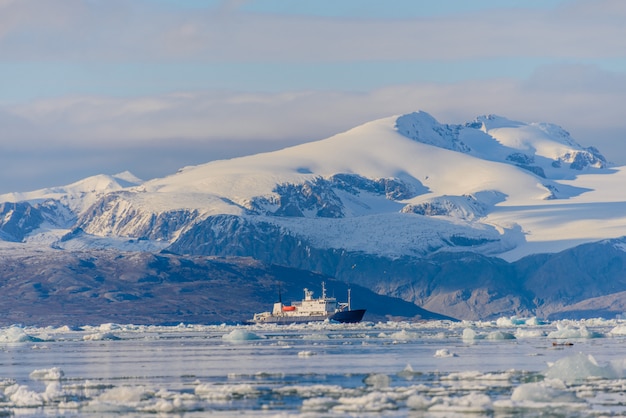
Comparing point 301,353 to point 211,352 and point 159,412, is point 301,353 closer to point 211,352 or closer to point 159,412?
point 211,352

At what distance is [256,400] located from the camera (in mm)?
72062

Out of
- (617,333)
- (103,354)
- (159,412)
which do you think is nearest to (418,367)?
Answer: (159,412)

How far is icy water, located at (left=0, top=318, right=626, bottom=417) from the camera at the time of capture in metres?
66.9

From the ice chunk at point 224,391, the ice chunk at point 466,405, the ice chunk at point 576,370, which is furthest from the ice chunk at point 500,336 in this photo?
the ice chunk at point 466,405

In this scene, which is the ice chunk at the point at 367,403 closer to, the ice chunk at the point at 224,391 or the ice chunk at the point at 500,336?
the ice chunk at the point at 224,391

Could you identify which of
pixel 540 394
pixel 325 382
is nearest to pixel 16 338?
pixel 325 382

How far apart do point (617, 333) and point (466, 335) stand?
31.3 metres

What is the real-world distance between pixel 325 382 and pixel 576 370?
47.3 feet

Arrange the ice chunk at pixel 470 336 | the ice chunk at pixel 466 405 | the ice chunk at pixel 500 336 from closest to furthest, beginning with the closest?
the ice chunk at pixel 466 405
the ice chunk at pixel 500 336
the ice chunk at pixel 470 336

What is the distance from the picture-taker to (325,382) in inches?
3243

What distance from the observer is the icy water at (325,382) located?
220ft

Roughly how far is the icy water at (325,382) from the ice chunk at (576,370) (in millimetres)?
56

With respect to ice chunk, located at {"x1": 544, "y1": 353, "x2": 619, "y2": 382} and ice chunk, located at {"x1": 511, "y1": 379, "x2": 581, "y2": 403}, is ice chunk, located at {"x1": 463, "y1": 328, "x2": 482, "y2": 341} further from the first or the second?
ice chunk, located at {"x1": 511, "y1": 379, "x2": 581, "y2": 403}

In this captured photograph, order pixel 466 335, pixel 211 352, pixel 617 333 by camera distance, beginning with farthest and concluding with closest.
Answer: pixel 617 333 → pixel 466 335 → pixel 211 352
